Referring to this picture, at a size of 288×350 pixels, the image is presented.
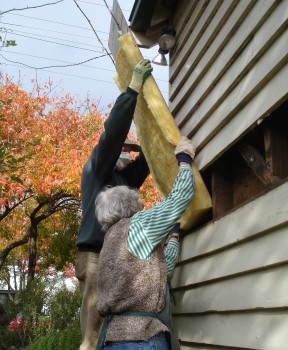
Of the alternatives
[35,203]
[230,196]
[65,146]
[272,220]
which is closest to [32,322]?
[35,203]

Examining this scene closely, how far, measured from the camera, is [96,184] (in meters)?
3.45

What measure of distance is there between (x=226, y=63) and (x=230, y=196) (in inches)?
37.7

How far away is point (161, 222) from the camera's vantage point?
2.56 meters

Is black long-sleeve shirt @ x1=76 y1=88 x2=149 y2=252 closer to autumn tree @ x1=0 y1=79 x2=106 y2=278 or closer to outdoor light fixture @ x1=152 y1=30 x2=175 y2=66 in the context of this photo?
outdoor light fixture @ x1=152 y1=30 x2=175 y2=66

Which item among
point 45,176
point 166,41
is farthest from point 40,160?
point 166,41

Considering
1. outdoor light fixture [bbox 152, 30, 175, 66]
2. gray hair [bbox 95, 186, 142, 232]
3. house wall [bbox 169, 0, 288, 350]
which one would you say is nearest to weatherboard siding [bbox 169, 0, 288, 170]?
house wall [bbox 169, 0, 288, 350]

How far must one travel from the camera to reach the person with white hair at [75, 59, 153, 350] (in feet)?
10.7

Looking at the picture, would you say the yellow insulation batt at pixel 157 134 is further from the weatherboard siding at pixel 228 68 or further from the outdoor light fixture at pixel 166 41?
the outdoor light fixture at pixel 166 41

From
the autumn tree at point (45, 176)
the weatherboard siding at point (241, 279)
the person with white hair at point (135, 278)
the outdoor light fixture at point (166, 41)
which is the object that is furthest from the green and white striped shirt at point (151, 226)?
the autumn tree at point (45, 176)

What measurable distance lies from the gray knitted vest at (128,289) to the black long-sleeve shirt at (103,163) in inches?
30.2

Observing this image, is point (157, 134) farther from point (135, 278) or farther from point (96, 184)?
point (135, 278)

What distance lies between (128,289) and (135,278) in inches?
2.7

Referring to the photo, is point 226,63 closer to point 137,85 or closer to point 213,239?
point 137,85

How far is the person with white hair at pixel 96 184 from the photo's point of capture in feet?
10.7
